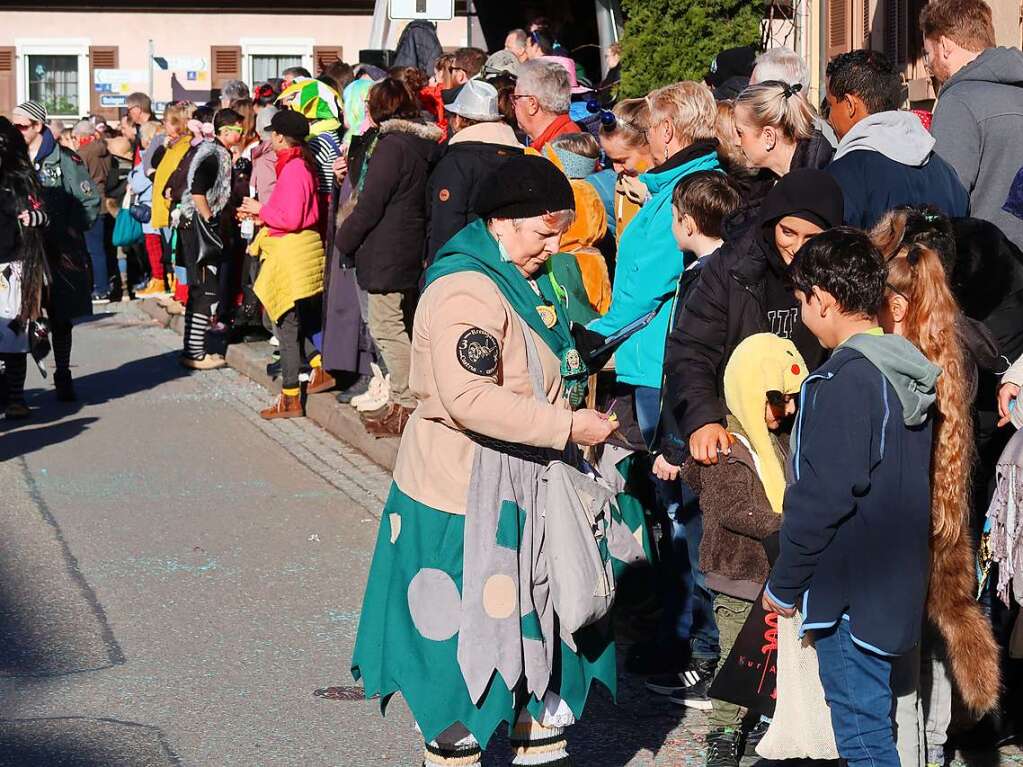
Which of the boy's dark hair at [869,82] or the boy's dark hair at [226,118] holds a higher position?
the boy's dark hair at [226,118]

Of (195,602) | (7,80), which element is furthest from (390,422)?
(7,80)

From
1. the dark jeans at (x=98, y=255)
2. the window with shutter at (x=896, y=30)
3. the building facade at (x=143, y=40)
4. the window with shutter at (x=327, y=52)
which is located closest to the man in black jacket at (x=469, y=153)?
the window with shutter at (x=896, y=30)

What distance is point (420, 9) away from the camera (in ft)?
40.5

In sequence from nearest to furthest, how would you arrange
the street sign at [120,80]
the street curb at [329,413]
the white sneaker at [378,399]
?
the street curb at [329,413]
the white sneaker at [378,399]
the street sign at [120,80]

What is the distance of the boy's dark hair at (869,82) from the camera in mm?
5320

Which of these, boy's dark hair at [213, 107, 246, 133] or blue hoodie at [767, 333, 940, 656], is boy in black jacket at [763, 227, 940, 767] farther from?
boy's dark hair at [213, 107, 246, 133]

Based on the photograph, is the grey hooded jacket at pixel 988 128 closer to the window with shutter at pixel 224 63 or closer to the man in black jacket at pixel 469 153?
the man in black jacket at pixel 469 153

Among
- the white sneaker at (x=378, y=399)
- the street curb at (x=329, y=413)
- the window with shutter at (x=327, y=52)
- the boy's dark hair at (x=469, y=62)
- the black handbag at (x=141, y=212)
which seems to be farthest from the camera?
the window with shutter at (x=327, y=52)

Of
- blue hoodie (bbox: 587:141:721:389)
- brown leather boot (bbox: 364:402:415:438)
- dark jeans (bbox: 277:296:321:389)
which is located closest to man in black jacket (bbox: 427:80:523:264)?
brown leather boot (bbox: 364:402:415:438)

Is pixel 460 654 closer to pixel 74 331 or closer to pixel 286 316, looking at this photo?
pixel 286 316

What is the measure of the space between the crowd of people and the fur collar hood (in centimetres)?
249

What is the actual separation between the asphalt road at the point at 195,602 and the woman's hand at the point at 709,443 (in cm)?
103

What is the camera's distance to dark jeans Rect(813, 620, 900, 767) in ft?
12.4

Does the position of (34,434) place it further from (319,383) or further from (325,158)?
(325,158)
